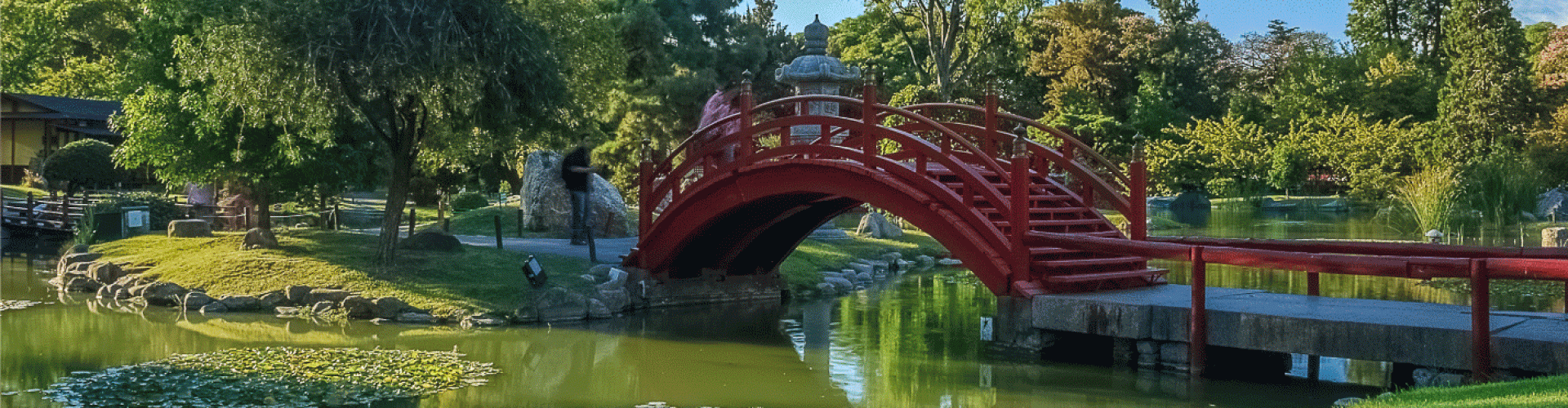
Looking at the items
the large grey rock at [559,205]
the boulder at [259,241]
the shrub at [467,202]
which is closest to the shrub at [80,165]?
the shrub at [467,202]

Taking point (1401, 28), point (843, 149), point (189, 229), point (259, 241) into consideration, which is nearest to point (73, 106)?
point (189, 229)

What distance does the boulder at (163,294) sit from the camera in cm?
1612

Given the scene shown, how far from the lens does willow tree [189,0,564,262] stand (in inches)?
581

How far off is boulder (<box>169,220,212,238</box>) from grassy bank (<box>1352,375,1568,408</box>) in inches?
703

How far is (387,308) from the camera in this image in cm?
1495

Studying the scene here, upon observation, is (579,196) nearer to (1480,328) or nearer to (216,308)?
(216,308)

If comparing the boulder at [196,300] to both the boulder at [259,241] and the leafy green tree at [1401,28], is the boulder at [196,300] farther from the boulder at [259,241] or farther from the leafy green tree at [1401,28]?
the leafy green tree at [1401,28]

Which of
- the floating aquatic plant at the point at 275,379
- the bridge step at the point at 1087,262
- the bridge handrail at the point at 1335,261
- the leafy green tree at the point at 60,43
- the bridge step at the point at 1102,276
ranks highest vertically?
the leafy green tree at the point at 60,43

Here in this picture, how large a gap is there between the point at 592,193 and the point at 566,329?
354 inches

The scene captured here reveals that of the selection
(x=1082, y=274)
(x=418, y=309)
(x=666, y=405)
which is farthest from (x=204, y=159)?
(x=1082, y=274)

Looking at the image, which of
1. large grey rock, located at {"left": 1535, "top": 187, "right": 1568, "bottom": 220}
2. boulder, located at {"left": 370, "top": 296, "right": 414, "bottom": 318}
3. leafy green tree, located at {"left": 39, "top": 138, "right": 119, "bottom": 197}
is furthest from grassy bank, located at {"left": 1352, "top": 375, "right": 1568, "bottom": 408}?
leafy green tree, located at {"left": 39, "top": 138, "right": 119, "bottom": 197}

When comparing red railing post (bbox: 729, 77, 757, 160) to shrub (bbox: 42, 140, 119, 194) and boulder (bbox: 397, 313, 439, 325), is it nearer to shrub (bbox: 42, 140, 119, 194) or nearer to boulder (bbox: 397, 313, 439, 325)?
boulder (bbox: 397, 313, 439, 325)

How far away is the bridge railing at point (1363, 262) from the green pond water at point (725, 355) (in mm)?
908

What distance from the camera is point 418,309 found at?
14938mm
